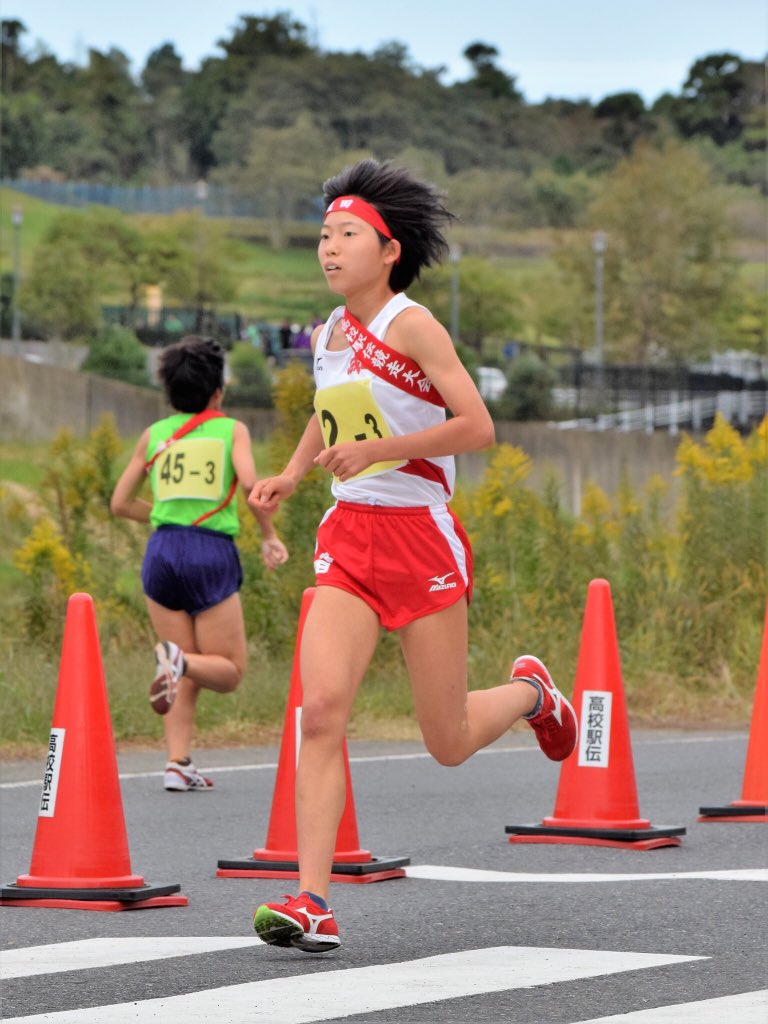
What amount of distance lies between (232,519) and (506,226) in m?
143

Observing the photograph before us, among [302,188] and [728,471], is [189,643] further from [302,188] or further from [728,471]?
[302,188]

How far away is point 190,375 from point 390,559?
397 centimetres

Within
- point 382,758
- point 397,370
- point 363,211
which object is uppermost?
point 363,211

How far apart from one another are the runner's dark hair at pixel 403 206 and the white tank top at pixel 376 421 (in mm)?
332

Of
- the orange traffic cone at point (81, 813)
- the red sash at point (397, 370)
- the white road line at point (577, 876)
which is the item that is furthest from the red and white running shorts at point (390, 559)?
the white road line at point (577, 876)

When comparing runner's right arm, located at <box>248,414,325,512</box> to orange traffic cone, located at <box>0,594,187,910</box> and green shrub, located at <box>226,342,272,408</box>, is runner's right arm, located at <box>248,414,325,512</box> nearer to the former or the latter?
orange traffic cone, located at <box>0,594,187,910</box>

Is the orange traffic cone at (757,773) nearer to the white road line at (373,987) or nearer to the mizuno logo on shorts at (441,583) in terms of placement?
the mizuno logo on shorts at (441,583)

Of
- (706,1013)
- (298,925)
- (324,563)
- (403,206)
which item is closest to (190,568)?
(403,206)

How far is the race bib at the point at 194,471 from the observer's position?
9508 millimetres

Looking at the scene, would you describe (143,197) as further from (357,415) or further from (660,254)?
(357,415)

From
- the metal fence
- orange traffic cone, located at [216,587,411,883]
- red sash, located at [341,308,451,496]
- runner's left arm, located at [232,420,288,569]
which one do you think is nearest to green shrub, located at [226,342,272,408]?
runner's left arm, located at [232,420,288,569]

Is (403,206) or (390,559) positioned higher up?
(403,206)

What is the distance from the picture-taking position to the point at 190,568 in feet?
31.1

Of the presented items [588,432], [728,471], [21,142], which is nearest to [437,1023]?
[728,471]
